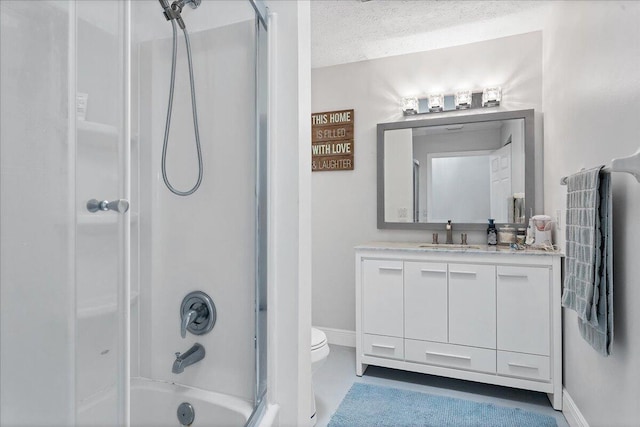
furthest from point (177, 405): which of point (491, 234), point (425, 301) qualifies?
point (491, 234)

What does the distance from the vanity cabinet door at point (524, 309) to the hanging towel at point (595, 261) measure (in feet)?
1.87

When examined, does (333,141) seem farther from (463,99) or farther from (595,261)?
(595,261)

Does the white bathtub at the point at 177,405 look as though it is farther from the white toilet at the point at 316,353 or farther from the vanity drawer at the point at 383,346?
the vanity drawer at the point at 383,346

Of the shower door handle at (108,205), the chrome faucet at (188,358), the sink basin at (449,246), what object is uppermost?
the shower door handle at (108,205)

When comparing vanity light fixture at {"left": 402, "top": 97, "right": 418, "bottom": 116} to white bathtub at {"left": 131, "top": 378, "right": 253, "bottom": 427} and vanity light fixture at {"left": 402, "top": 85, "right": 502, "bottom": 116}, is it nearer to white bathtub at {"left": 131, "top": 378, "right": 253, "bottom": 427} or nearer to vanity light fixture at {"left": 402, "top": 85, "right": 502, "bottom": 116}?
vanity light fixture at {"left": 402, "top": 85, "right": 502, "bottom": 116}

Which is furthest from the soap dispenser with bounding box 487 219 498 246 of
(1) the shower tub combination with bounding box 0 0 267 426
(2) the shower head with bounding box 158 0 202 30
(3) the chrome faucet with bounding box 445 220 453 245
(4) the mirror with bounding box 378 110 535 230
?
(2) the shower head with bounding box 158 0 202 30

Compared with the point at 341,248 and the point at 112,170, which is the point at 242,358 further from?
the point at 341,248

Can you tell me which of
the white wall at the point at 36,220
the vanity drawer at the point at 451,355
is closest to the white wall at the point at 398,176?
the vanity drawer at the point at 451,355

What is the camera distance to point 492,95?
276cm

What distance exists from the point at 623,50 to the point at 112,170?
1.77 meters

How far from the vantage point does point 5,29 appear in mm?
513

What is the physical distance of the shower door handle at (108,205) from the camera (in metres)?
0.61

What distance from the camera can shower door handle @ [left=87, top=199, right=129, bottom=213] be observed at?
0.61 m

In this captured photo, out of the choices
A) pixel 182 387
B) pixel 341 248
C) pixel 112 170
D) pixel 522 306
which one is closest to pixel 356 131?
pixel 341 248
